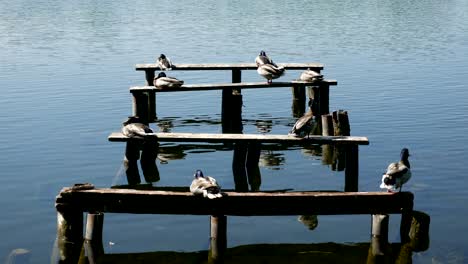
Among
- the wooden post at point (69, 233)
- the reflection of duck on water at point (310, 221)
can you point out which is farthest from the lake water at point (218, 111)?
the wooden post at point (69, 233)

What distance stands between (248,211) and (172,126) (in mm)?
15792

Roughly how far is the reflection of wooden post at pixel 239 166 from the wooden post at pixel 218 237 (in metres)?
6.35

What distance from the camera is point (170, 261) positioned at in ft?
54.8

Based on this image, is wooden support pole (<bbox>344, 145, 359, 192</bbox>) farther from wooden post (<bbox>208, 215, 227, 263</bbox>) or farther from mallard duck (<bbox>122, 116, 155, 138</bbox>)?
wooden post (<bbox>208, 215, 227, 263</bbox>)

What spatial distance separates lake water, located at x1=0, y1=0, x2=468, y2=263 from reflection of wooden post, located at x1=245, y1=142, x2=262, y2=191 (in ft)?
1.32

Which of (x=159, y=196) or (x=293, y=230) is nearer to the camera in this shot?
(x=159, y=196)

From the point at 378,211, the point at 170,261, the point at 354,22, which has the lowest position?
the point at 170,261

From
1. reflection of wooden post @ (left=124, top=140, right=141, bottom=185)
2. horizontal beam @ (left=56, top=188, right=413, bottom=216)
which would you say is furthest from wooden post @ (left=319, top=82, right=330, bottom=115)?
horizontal beam @ (left=56, top=188, right=413, bottom=216)

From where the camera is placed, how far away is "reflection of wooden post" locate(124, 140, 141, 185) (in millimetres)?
22984

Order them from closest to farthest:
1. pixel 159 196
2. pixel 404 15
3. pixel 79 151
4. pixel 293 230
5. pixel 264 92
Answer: pixel 159 196
pixel 293 230
pixel 79 151
pixel 264 92
pixel 404 15

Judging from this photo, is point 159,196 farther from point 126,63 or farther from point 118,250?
point 126,63

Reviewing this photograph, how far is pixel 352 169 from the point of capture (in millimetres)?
21016

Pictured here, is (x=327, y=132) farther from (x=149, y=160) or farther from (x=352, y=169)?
(x=149, y=160)

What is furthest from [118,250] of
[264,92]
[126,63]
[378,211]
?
[126,63]
